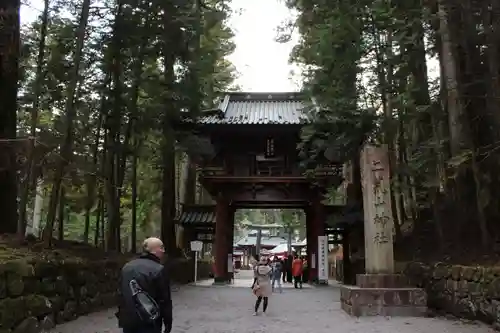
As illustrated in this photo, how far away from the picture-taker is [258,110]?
22938mm

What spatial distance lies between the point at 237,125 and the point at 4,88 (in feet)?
36.4

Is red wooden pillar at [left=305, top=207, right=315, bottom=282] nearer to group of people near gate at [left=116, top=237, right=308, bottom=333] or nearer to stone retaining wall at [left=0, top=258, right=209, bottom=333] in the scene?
stone retaining wall at [left=0, top=258, right=209, bottom=333]

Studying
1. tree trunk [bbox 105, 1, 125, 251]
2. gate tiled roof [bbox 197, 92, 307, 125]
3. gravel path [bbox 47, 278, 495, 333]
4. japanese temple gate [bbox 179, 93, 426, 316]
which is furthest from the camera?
gate tiled roof [bbox 197, 92, 307, 125]

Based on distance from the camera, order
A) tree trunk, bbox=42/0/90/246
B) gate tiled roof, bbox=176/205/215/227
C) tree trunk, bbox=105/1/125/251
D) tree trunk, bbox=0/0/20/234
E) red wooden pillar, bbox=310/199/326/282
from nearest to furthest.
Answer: tree trunk, bbox=0/0/20/234 < tree trunk, bbox=42/0/90/246 < tree trunk, bbox=105/1/125/251 < red wooden pillar, bbox=310/199/326/282 < gate tiled roof, bbox=176/205/215/227

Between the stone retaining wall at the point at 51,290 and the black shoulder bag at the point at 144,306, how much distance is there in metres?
3.17

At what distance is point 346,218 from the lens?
747 inches

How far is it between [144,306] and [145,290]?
0.12 meters

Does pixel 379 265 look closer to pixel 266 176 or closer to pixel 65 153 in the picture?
pixel 65 153

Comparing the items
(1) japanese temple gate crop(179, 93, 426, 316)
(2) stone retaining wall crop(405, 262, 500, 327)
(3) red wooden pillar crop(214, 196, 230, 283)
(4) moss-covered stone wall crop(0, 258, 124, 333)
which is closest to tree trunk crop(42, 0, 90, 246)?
(4) moss-covered stone wall crop(0, 258, 124, 333)

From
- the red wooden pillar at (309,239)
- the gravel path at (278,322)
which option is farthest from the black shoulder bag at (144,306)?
the red wooden pillar at (309,239)

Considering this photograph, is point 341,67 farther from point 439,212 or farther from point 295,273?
point 295,273

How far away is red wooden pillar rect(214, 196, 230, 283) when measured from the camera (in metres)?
20.8

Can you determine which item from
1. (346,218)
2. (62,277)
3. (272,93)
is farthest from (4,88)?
(272,93)

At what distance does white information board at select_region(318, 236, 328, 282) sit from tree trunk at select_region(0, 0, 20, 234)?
13.0m
